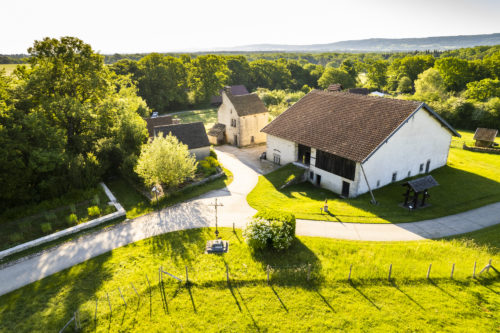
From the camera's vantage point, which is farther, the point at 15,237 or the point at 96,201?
the point at 96,201

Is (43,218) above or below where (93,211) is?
below

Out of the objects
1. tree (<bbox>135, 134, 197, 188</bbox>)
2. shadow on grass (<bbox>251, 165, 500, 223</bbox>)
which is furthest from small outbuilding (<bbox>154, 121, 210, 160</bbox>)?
shadow on grass (<bbox>251, 165, 500, 223</bbox>)

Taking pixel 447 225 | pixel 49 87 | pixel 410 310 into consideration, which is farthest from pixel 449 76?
pixel 49 87

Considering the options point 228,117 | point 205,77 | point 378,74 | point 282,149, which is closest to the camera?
point 282,149

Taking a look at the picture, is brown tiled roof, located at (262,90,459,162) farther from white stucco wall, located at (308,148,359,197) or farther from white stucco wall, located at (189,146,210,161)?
white stucco wall, located at (189,146,210,161)

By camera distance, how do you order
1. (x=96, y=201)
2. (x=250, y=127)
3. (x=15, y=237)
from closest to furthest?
1. (x=15, y=237)
2. (x=96, y=201)
3. (x=250, y=127)

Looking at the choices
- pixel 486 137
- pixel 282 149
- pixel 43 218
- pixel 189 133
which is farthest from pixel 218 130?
pixel 486 137

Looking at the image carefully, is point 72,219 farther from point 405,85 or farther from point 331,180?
point 405,85

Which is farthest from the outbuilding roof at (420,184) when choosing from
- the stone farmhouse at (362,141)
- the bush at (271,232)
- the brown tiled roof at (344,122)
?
the bush at (271,232)
